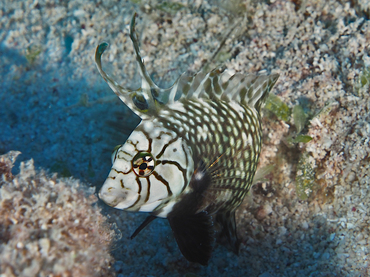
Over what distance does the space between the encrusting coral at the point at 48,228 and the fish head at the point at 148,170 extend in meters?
0.36

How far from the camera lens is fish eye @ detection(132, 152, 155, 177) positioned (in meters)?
1.96

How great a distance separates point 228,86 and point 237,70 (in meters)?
1.21

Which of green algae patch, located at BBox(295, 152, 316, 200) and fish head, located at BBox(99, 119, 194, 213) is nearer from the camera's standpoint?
fish head, located at BBox(99, 119, 194, 213)

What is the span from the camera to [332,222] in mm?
3111

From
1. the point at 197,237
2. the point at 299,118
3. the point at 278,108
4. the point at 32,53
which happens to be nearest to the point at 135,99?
the point at 197,237

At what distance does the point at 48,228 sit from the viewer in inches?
74.7

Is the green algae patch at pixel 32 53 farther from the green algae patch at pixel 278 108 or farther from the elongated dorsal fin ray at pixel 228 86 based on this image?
the green algae patch at pixel 278 108

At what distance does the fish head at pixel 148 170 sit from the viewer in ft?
6.48

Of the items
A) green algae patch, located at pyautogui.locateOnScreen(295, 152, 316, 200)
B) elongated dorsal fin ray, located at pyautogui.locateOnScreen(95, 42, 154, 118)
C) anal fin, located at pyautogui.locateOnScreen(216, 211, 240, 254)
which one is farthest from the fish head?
green algae patch, located at pyautogui.locateOnScreen(295, 152, 316, 200)

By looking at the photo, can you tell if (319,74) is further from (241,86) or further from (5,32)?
(5,32)

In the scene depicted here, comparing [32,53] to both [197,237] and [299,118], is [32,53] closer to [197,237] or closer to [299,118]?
[197,237]

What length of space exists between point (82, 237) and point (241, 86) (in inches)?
79.3

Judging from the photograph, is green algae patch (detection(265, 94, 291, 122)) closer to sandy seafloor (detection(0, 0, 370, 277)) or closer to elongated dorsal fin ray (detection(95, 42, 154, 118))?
sandy seafloor (detection(0, 0, 370, 277))

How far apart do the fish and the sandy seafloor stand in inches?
28.1
